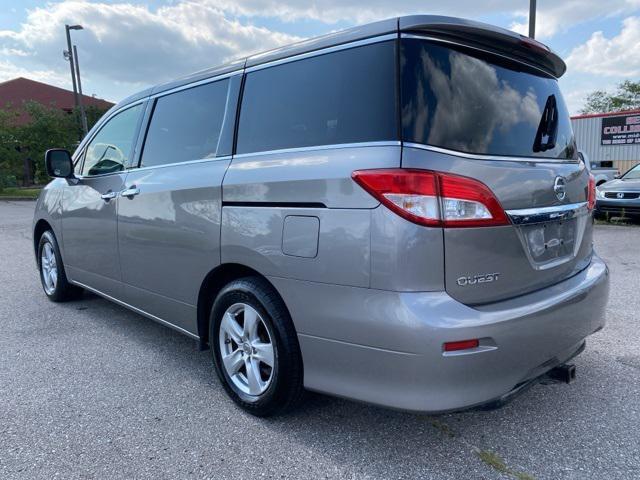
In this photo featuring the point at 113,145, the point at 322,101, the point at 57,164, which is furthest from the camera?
the point at 57,164

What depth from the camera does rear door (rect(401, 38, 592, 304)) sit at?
206 cm

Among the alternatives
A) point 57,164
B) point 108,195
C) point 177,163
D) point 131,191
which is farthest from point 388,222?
point 57,164

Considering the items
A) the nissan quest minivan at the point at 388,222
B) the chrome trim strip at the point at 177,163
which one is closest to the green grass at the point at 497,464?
the nissan quest minivan at the point at 388,222

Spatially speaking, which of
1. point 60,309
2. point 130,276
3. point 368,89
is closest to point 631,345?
point 368,89

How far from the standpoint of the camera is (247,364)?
2.74 meters

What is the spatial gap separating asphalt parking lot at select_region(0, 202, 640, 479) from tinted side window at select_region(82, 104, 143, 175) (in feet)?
4.74

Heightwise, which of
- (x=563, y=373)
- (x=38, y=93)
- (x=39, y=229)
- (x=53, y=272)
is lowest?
(x=563, y=373)

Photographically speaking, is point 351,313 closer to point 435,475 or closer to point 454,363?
point 454,363

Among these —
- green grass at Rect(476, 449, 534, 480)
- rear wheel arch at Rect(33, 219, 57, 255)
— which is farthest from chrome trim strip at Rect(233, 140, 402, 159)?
rear wheel arch at Rect(33, 219, 57, 255)

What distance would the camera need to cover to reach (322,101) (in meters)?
2.43

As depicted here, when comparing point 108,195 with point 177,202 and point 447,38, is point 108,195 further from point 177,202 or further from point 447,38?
point 447,38

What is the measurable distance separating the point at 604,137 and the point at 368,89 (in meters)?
22.5

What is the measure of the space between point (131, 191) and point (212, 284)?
1066 millimetres

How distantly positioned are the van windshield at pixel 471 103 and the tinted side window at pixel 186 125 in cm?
133
